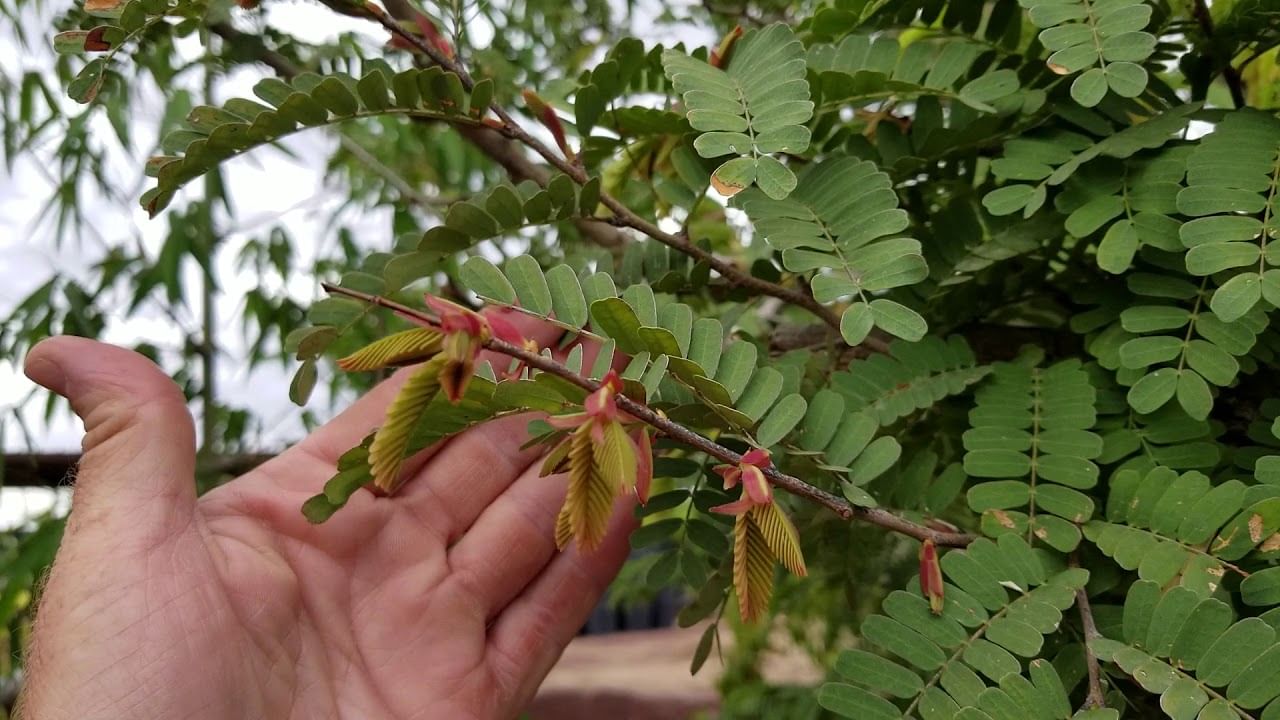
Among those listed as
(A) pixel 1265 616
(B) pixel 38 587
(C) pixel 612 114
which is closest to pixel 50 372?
(B) pixel 38 587

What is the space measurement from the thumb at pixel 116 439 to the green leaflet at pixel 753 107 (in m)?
0.48

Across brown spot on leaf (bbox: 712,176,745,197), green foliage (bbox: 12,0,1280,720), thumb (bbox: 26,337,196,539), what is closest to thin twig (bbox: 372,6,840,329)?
green foliage (bbox: 12,0,1280,720)

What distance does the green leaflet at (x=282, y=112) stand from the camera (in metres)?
0.63

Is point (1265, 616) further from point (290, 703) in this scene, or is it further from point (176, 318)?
point (176, 318)

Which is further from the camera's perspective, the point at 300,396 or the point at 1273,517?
the point at 300,396

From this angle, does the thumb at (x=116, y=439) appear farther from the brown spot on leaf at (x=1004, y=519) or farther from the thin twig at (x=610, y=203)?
the brown spot on leaf at (x=1004, y=519)

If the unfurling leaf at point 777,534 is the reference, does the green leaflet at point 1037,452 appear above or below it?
below

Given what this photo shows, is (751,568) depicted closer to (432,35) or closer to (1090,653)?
(1090,653)

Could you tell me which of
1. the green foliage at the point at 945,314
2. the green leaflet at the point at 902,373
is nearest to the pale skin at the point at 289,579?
the green foliage at the point at 945,314

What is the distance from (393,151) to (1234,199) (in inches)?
64.8

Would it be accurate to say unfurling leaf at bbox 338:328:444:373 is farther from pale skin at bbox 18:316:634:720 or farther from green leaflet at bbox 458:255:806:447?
pale skin at bbox 18:316:634:720

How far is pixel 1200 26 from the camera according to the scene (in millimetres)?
696

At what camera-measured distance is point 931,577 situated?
61 centimetres

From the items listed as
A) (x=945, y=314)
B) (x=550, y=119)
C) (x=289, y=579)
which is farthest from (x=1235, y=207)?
(x=289, y=579)
